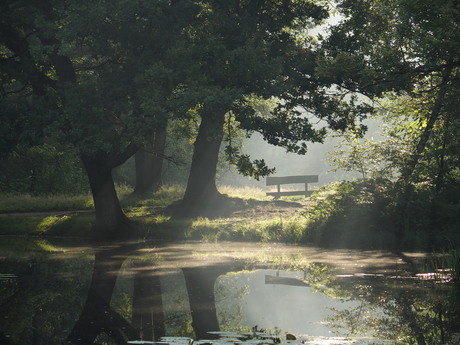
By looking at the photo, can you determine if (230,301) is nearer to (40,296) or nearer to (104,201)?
→ (40,296)

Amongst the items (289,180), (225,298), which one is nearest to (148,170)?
(289,180)

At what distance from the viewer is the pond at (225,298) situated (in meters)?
8.18

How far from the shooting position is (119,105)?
20.0m

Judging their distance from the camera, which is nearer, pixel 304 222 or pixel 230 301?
pixel 230 301

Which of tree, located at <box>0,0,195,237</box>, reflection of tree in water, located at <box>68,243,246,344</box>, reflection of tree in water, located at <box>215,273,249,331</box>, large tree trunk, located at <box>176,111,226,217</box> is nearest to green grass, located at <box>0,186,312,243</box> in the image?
large tree trunk, located at <box>176,111,226,217</box>

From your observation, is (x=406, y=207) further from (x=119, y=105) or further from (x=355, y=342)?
(x=355, y=342)

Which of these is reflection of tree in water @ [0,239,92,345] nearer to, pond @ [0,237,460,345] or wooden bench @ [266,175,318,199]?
pond @ [0,237,460,345]

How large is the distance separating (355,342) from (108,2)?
46.3 feet

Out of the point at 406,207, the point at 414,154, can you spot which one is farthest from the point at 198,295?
the point at 414,154

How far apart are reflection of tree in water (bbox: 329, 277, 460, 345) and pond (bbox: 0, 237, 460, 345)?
0.05 ft

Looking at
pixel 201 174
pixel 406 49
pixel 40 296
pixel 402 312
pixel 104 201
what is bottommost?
pixel 402 312

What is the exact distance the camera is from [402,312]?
9.40 metres

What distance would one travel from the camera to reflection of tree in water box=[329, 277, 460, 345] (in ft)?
26.5

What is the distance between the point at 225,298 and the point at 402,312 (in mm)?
2859
